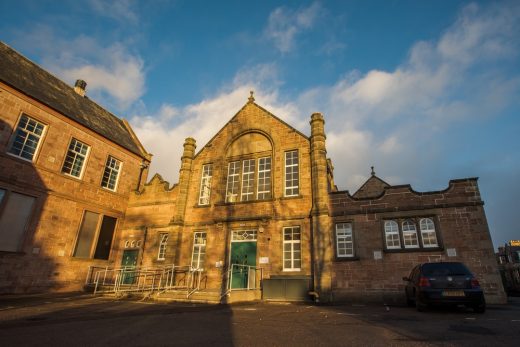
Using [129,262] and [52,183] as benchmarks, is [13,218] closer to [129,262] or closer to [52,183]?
[52,183]

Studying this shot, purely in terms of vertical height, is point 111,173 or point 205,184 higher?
point 111,173

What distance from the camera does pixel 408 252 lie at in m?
13.1

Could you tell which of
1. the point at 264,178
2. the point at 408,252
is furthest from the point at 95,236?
the point at 408,252

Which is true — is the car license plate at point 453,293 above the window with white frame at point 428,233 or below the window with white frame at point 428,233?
below

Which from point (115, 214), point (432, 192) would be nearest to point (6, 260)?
point (115, 214)

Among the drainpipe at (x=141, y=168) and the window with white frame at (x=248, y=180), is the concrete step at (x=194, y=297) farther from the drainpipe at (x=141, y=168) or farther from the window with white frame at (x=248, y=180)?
the drainpipe at (x=141, y=168)

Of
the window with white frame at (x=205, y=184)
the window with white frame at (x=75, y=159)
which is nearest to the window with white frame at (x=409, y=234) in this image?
the window with white frame at (x=205, y=184)

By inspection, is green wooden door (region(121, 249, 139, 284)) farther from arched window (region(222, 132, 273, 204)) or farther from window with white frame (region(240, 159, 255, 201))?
window with white frame (region(240, 159, 255, 201))

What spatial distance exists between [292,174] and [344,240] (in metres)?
4.61

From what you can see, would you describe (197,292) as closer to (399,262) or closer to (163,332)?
(163,332)

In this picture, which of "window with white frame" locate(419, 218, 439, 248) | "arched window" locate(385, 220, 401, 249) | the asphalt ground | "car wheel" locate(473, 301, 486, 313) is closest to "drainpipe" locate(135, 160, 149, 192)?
the asphalt ground

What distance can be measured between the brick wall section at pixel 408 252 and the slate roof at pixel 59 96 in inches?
664

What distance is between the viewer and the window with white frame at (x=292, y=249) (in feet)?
48.9

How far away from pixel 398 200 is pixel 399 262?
9.45ft
